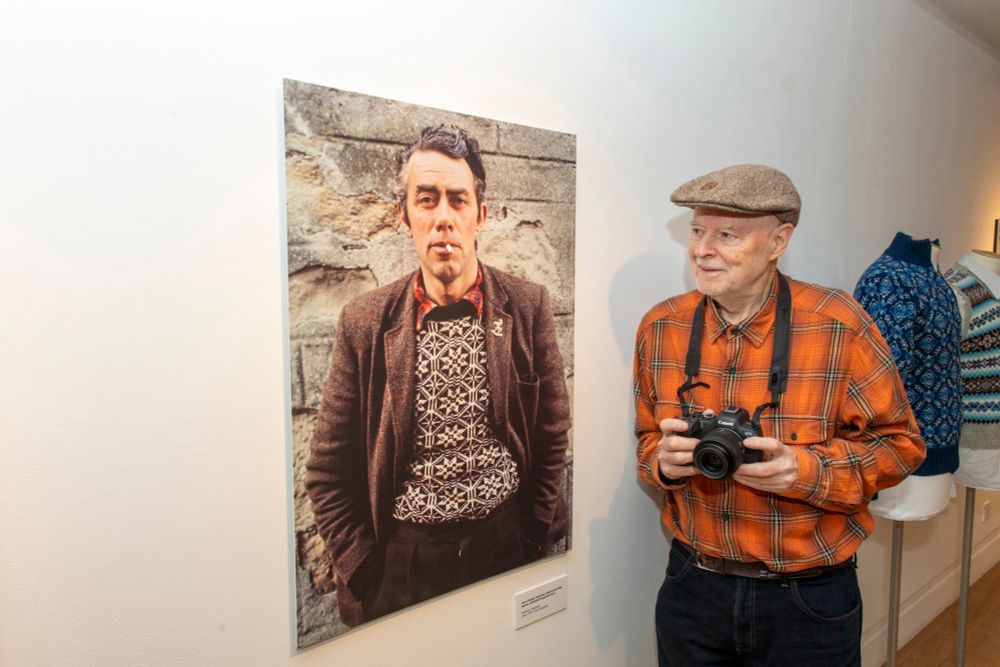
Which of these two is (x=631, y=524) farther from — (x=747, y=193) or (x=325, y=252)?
(x=325, y=252)

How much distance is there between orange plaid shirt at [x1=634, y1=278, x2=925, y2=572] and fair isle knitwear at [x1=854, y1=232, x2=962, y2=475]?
1.80 ft

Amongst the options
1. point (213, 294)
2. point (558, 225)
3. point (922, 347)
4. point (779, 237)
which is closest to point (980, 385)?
point (922, 347)

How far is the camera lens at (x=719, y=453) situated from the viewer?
1.26 metres

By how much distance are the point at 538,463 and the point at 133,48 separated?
111 cm

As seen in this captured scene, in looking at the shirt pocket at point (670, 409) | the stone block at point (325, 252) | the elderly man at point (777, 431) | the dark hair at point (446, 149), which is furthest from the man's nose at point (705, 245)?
the stone block at point (325, 252)

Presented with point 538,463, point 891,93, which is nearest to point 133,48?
point 538,463

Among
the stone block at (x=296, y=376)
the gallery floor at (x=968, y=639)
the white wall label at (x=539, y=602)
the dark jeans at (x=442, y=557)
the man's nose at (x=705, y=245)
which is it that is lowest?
the gallery floor at (x=968, y=639)

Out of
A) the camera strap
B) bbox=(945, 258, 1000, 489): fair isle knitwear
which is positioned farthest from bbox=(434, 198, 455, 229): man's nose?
bbox=(945, 258, 1000, 489): fair isle knitwear

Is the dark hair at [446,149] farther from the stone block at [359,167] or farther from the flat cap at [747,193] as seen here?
the flat cap at [747,193]

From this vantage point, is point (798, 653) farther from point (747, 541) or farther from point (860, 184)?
point (860, 184)

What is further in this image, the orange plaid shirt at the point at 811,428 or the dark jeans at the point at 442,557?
the orange plaid shirt at the point at 811,428

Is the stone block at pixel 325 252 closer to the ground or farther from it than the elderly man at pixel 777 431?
farther from it

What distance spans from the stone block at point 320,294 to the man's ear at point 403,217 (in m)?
0.11

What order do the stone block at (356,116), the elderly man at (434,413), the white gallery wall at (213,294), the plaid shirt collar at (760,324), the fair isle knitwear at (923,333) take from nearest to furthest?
1. the white gallery wall at (213,294)
2. the stone block at (356,116)
3. the elderly man at (434,413)
4. the plaid shirt collar at (760,324)
5. the fair isle knitwear at (923,333)
